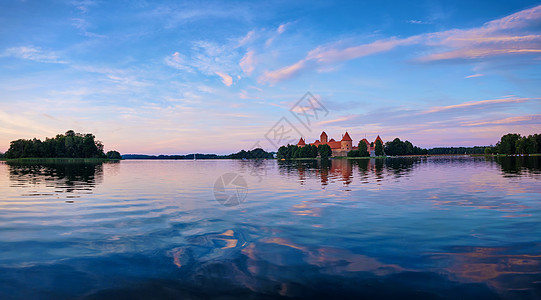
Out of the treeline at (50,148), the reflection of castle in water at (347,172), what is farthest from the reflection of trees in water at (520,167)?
the treeline at (50,148)

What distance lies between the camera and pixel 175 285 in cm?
781

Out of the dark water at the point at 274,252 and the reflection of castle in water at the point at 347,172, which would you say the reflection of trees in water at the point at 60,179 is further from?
the reflection of castle in water at the point at 347,172

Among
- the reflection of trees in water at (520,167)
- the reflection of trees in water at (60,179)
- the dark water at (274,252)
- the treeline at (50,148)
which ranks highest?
the treeline at (50,148)

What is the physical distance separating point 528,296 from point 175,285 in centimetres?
844

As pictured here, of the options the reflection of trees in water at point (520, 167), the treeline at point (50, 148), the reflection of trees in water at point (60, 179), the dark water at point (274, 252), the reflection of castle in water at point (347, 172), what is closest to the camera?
the dark water at point (274, 252)

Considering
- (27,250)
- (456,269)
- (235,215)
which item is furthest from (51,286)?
(456,269)

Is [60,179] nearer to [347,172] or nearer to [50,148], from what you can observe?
[347,172]

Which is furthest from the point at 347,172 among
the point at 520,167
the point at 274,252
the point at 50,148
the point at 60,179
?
the point at 50,148

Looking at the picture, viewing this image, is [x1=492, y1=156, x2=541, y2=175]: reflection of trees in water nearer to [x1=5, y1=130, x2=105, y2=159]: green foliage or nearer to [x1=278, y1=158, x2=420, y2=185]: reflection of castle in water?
[x1=278, y1=158, x2=420, y2=185]: reflection of castle in water

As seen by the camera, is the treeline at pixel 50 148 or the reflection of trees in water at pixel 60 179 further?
the treeline at pixel 50 148

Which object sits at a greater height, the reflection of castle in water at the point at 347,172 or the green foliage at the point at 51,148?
the green foliage at the point at 51,148

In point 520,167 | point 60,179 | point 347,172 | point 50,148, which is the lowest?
point 520,167

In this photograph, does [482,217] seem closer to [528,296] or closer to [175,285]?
[528,296]

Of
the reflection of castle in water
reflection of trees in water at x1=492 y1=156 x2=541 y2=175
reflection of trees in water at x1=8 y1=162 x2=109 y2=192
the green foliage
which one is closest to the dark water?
reflection of trees in water at x1=8 y1=162 x2=109 y2=192
